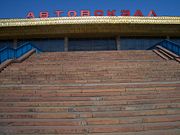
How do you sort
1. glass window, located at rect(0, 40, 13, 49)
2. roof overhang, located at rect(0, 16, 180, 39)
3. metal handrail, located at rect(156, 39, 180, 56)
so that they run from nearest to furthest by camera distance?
1. metal handrail, located at rect(156, 39, 180, 56)
2. roof overhang, located at rect(0, 16, 180, 39)
3. glass window, located at rect(0, 40, 13, 49)

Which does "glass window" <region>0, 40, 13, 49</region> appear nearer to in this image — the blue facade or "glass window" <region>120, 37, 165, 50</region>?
the blue facade

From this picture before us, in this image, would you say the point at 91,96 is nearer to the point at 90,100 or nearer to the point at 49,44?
the point at 90,100

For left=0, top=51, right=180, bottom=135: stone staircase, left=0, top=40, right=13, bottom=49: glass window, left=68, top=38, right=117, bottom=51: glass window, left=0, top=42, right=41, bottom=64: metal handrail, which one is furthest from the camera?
left=0, top=40, right=13, bottom=49: glass window

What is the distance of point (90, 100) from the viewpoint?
6.50 meters

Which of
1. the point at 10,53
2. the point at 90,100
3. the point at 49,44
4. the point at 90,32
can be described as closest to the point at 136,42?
the point at 90,32

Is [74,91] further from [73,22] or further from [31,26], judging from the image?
[31,26]

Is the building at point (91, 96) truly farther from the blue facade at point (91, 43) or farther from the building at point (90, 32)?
the blue facade at point (91, 43)

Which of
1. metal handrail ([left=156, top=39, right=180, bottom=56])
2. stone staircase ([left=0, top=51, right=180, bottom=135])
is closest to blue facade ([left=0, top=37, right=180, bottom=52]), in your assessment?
metal handrail ([left=156, top=39, right=180, bottom=56])

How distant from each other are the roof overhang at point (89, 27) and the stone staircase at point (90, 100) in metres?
10.7

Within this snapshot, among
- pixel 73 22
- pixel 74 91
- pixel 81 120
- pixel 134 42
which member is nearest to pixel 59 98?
pixel 74 91

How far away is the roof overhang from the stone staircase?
1073 centimetres

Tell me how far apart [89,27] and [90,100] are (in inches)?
590

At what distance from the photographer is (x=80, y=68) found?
9.73 meters

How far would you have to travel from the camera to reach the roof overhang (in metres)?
19.9
